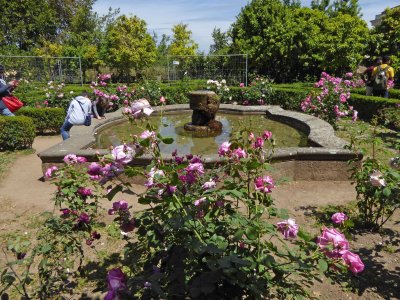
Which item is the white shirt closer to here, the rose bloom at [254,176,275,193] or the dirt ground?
the dirt ground

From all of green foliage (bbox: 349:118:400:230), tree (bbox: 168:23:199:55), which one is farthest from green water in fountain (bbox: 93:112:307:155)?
tree (bbox: 168:23:199:55)

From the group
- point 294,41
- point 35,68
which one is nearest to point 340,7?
point 294,41

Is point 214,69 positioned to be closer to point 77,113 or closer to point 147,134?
point 77,113

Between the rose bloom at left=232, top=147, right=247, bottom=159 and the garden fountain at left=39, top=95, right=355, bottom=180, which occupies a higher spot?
the rose bloom at left=232, top=147, right=247, bottom=159

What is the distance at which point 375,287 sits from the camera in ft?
9.20

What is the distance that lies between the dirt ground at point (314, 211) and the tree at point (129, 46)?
53.9 feet

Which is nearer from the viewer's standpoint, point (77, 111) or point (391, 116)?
point (391, 116)

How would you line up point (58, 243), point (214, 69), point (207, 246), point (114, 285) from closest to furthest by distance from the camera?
point (114, 285) < point (207, 246) < point (58, 243) < point (214, 69)

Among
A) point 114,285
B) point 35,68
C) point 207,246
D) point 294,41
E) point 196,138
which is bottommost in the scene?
point 196,138

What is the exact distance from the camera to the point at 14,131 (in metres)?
7.27

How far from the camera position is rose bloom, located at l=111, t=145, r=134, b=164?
1.56 m

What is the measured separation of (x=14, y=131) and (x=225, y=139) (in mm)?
4544

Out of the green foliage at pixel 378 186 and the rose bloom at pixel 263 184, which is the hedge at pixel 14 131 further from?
the rose bloom at pixel 263 184

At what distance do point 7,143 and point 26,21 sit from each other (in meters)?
26.9
